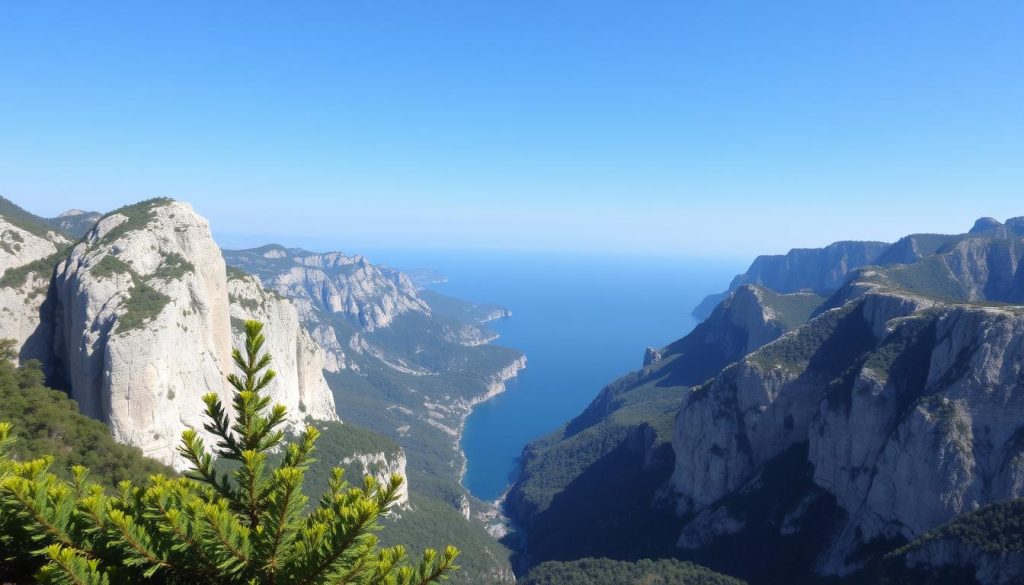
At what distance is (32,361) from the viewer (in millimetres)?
37875

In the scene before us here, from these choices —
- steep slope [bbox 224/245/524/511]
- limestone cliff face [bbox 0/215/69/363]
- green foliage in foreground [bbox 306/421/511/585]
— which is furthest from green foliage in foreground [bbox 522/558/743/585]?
limestone cliff face [bbox 0/215/69/363]

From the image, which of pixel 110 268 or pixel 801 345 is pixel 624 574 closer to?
pixel 801 345

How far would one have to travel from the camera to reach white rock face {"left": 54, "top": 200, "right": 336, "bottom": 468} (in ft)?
128

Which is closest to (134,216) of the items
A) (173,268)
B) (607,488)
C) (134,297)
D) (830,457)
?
(173,268)

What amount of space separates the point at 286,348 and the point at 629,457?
53330mm

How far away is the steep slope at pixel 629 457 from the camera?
7381cm

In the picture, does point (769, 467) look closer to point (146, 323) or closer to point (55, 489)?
point (146, 323)

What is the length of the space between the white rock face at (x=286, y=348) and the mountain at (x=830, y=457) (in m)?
37.0

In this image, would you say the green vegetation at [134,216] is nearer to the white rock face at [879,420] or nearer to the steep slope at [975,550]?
the white rock face at [879,420]

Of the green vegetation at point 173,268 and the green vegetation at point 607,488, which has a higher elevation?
the green vegetation at point 173,268

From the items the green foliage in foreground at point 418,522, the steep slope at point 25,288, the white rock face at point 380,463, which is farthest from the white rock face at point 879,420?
the steep slope at point 25,288

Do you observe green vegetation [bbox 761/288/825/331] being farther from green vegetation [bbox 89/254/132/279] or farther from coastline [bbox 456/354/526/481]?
green vegetation [bbox 89/254/132/279]

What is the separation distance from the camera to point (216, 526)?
17.0 ft

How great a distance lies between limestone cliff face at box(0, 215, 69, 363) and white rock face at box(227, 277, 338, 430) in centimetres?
1625
